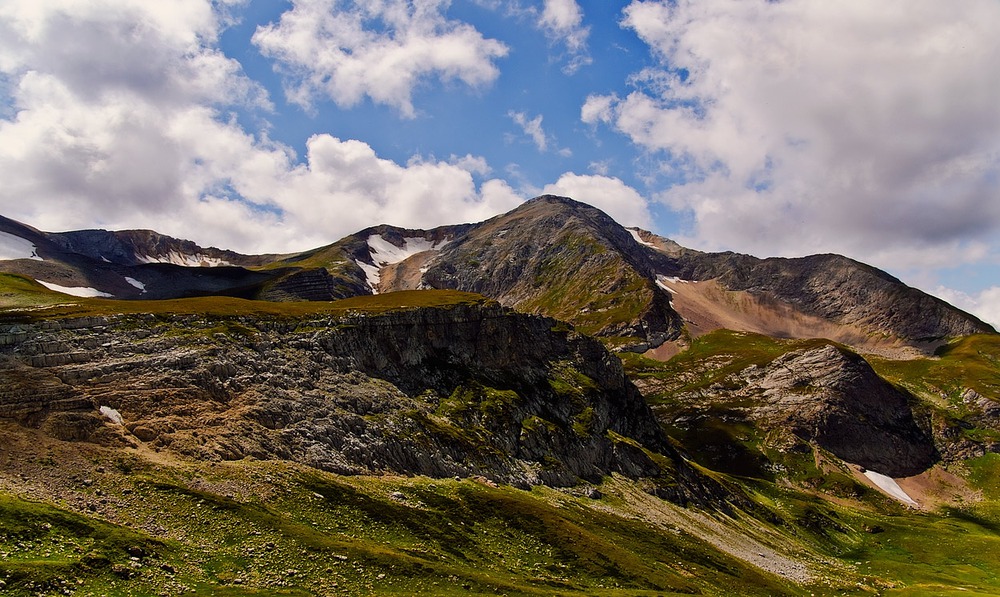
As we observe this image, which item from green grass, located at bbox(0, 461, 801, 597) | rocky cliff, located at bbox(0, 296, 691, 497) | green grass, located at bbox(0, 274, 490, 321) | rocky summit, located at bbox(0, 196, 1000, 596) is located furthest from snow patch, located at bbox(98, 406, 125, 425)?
green grass, located at bbox(0, 274, 490, 321)

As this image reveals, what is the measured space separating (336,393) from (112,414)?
34.8 m

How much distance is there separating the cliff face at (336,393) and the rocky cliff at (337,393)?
25 centimetres

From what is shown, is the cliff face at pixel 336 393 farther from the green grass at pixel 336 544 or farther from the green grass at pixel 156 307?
the green grass at pixel 336 544

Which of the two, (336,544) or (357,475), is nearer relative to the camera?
(336,544)

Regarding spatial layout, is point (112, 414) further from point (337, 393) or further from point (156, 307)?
point (156, 307)

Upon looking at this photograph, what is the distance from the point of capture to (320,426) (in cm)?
8275

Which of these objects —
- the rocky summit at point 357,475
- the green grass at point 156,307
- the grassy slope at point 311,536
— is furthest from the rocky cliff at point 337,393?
the grassy slope at point 311,536

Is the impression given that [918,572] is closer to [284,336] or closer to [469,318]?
[469,318]

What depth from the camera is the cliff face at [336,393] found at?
2633 inches

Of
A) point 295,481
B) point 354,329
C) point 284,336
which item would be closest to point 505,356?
point 354,329

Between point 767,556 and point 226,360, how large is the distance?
11143 centimetres

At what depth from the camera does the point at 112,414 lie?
64.1m

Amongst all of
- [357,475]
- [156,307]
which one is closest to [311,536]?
[357,475]

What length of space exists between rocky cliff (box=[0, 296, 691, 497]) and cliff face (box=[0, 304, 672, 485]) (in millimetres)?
254
